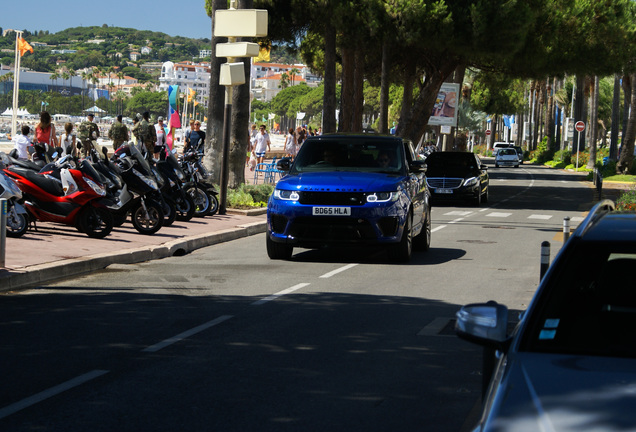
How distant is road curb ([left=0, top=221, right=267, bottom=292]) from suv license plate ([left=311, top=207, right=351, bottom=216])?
2576 mm

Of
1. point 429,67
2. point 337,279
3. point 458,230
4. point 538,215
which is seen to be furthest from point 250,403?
point 429,67

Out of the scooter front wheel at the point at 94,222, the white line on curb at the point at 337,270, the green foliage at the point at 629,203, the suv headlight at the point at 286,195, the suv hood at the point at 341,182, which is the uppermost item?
the suv hood at the point at 341,182

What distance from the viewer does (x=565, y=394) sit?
3.19 meters

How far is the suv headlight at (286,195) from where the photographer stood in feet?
45.8

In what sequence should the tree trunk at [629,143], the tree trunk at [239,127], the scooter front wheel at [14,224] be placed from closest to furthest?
the scooter front wheel at [14,224] < the tree trunk at [239,127] < the tree trunk at [629,143]

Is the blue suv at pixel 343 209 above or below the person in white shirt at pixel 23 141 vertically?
below

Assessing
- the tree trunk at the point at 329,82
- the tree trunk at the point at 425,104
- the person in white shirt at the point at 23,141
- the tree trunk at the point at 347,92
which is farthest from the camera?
the tree trunk at the point at 425,104

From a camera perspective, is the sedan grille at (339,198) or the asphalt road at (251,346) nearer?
the asphalt road at (251,346)

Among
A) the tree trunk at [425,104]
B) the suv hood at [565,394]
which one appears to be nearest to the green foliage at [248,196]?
the tree trunk at [425,104]

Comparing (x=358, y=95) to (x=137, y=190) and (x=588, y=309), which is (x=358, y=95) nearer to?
(x=137, y=190)

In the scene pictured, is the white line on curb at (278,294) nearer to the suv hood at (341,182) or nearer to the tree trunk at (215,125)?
the suv hood at (341,182)

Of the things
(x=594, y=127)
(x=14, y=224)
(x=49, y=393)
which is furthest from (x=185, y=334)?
(x=594, y=127)

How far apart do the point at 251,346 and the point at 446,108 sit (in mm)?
43153

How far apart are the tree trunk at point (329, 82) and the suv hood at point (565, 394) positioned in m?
30.0
